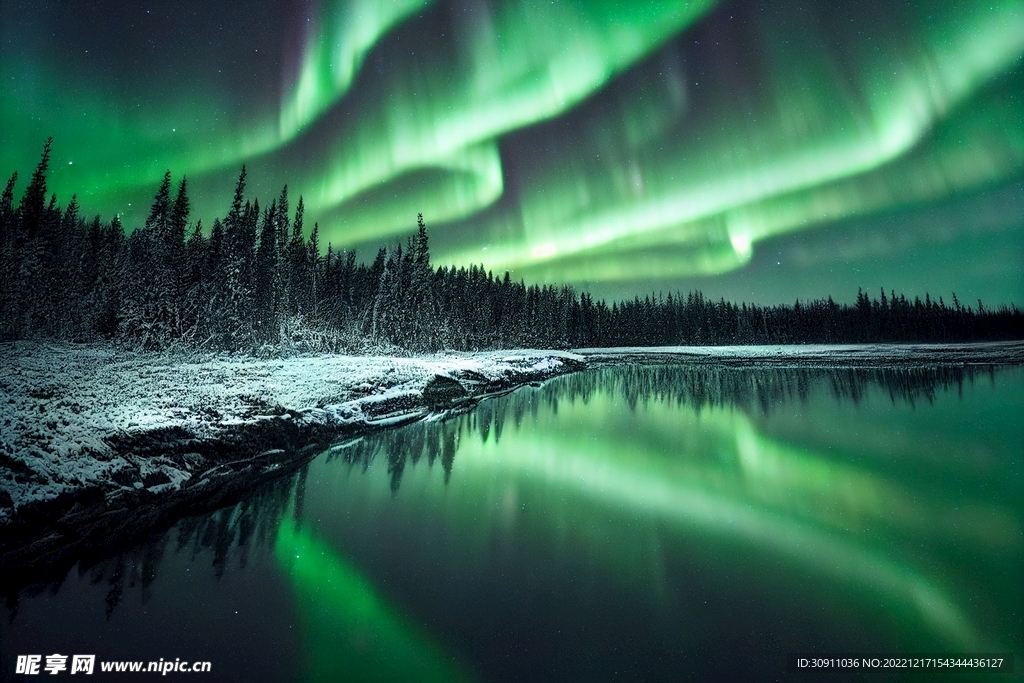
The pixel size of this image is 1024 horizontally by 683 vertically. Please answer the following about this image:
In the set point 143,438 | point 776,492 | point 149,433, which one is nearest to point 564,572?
point 776,492

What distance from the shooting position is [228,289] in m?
40.6

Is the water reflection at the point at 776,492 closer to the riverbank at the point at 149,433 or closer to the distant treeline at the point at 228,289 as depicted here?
the riverbank at the point at 149,433

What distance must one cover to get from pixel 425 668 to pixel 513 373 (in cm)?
3346

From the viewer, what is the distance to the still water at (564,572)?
491cm

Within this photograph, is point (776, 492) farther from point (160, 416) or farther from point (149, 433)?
point (160, 416)

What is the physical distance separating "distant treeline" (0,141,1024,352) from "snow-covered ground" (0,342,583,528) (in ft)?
48.7

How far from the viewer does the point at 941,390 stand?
28.0 metres

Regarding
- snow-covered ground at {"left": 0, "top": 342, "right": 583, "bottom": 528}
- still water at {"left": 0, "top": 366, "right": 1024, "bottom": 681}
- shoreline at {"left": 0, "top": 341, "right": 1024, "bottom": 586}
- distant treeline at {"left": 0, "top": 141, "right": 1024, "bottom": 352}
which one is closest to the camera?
still water at {"left": 0, "top": 366, "right": 1024, "bottom": 681}

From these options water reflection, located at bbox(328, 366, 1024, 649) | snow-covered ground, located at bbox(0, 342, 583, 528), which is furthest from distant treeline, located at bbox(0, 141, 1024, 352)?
water reflection, located at bbox(328, 366, 1024, 649)

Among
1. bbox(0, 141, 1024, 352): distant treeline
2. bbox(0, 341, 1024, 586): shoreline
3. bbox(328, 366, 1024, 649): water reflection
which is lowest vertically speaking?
bbox(328, 366, 1024, 649): water reflection

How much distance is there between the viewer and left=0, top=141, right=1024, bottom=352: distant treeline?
39062mm

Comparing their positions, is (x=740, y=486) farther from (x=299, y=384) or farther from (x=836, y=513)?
(x=299, y=384)

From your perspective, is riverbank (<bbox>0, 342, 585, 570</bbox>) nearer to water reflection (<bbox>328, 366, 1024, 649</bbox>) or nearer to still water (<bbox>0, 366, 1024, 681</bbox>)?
still water (<bbox>0, 366, 1024, 681</bbox>)

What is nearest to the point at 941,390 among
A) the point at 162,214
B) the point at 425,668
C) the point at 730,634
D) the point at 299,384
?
the point at 730,634
